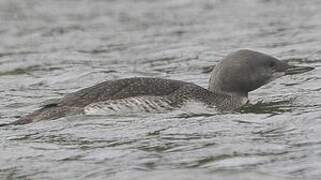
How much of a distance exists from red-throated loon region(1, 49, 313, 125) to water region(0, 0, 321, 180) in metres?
0.15

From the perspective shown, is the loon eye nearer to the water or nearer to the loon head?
the loon head

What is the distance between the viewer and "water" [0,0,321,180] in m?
8.28

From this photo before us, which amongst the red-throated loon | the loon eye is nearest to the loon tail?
the red-throated loon

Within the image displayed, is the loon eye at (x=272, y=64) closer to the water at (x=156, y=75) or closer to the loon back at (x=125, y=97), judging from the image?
the water at (x=156, y=75)

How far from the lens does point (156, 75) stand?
46.8 feet

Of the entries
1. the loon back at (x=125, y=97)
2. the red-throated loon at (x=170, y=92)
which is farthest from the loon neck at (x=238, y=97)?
the loon back at (x=125, y=97)

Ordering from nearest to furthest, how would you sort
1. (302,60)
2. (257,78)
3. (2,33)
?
1. (257,78)
2. (302,60)
3. (2,33)

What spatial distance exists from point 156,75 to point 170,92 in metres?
3.55

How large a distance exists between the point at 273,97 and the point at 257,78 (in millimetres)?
684

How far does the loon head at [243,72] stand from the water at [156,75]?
319 millimetres

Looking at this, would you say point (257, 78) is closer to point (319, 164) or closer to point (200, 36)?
point (319, 164)

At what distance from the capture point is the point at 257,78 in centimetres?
1128

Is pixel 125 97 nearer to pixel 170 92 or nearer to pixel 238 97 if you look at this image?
pixel 170 92

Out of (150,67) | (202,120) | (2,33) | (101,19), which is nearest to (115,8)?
(101,19)
